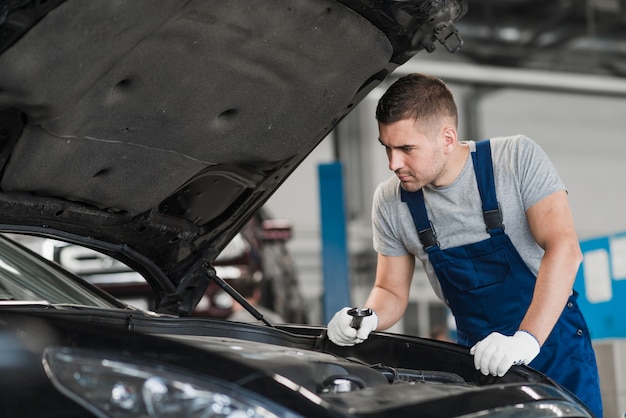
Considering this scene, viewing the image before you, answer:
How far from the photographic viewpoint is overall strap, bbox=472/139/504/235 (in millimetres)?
2145

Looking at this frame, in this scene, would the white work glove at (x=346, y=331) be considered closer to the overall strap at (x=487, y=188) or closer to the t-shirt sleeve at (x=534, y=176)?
the overall strap at (x=487, y=188)

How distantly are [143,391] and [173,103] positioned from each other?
2.59ft

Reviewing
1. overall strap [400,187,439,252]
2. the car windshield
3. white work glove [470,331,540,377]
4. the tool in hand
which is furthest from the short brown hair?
the car windshield

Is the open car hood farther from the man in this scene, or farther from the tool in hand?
the tool in hand

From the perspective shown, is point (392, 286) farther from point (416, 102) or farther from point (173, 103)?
point (173, 103)

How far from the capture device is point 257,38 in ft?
5.55

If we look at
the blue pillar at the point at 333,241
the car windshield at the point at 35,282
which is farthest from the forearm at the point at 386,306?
the blue pillar at the point at 333,241

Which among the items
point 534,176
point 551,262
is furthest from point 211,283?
point 551,262

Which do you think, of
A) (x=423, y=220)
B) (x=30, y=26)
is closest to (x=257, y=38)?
(x=30, y=26)

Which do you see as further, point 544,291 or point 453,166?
point 453,166

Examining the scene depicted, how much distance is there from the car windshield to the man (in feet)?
2.04

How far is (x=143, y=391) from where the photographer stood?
1111 mm

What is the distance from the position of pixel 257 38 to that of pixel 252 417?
84cm

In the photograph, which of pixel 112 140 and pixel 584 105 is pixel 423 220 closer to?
pixel 112 140
